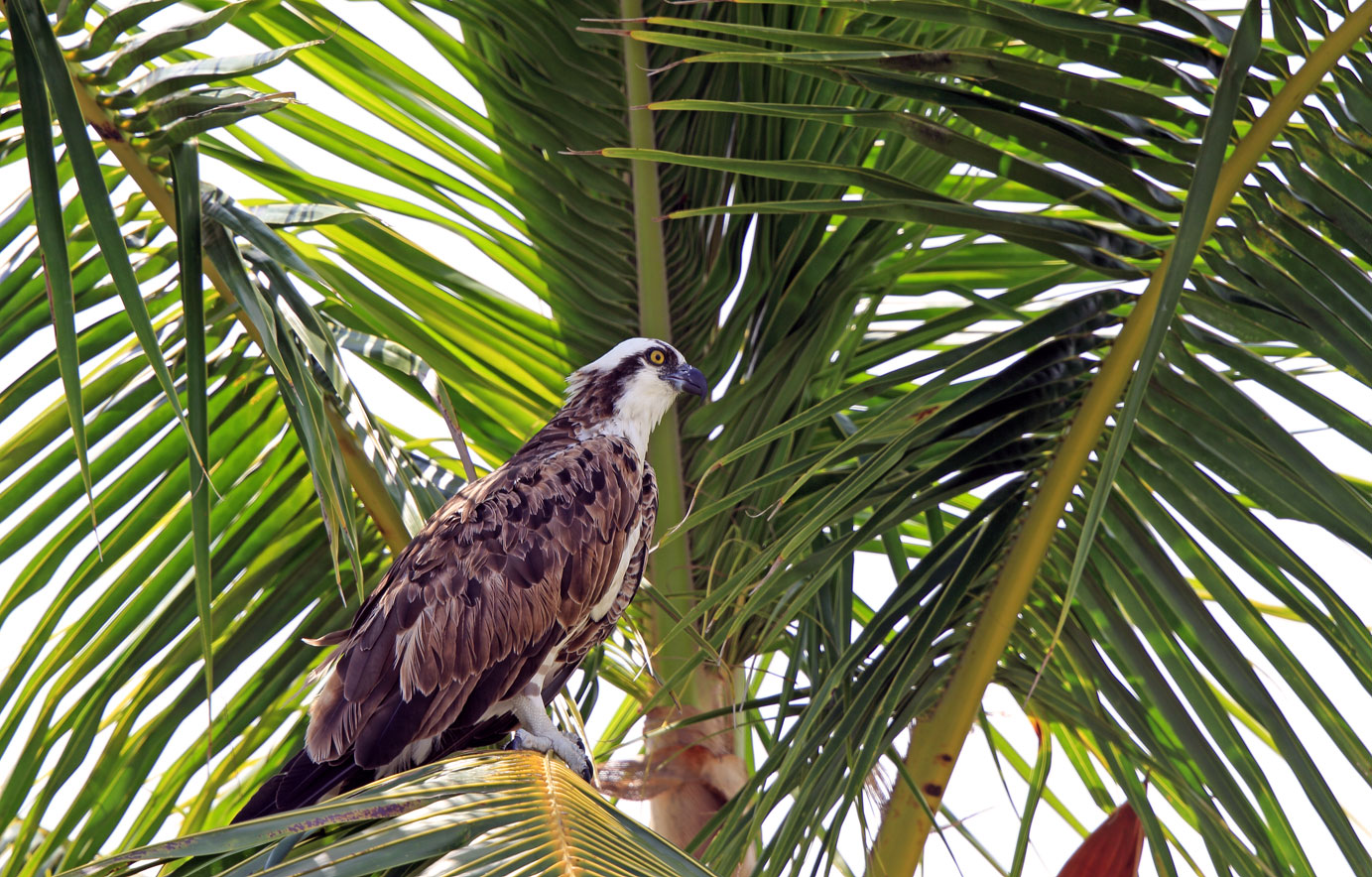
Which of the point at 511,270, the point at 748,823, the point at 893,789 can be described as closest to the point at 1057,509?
the point at 893,789

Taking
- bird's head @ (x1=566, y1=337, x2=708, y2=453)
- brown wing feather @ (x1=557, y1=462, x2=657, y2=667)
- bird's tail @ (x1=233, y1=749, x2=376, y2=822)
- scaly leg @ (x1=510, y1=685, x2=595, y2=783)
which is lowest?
bird's tail @ (x1=233, y1=749, x2=376, y2=822)

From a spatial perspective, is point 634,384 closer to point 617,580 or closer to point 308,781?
point 617,580

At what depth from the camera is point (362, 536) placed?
379 centimetres

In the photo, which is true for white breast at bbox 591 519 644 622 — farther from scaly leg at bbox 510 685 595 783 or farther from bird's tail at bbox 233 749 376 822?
bird's tail at bbox 233 749 376 822

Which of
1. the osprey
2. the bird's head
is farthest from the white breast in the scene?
the bird's head

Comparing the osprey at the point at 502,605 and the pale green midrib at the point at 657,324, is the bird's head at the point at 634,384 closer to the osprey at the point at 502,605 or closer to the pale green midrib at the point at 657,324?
the osprey at the point at 502,605

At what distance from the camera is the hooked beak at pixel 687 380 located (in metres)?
3.56

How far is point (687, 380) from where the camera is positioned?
357 centimetres

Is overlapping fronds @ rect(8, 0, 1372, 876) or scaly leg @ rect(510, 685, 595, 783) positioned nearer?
overlapping fronds @ rect(8, 0, 1372, 876)

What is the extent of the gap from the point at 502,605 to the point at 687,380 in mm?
910

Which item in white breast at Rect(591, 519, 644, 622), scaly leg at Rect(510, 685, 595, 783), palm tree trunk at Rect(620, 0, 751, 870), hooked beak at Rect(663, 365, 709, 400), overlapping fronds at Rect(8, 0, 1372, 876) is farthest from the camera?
hooked beak at Rect(663, 365, 709, 400)

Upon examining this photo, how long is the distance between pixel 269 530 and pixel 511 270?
113 centimetres

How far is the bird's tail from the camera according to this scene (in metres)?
2.61

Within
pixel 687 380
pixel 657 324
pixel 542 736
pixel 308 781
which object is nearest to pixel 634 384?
pixel 687 380
